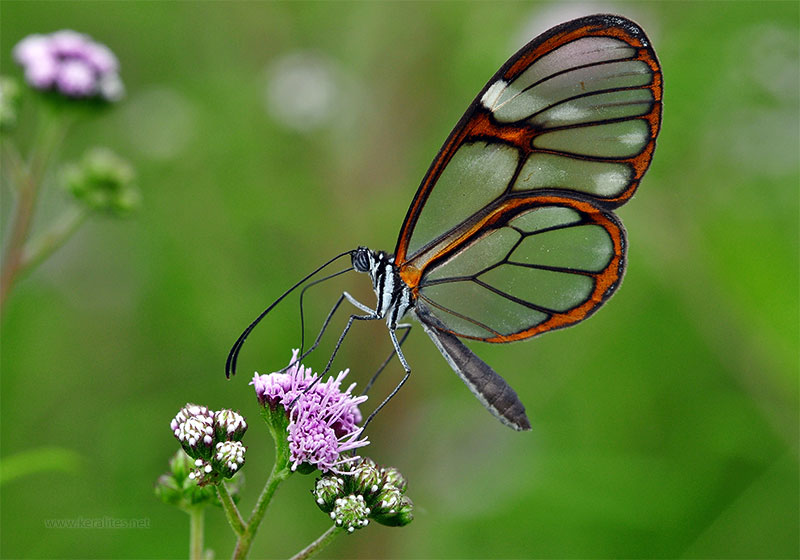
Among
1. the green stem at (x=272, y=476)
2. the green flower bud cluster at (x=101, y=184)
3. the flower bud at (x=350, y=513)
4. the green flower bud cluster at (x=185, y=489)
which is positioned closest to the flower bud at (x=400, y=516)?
the flower bud at (x=350, y=513)

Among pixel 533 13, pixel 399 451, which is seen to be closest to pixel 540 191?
pixel 399 451

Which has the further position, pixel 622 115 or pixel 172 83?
pixel 172 83

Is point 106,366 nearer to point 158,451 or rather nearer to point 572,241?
point 158,451

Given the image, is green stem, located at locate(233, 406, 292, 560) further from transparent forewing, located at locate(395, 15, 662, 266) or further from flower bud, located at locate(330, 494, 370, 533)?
transparent forewing, located at locate(395, 15, 662, 266)

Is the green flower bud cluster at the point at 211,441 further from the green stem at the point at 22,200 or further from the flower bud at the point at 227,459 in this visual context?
the green stem at the point at 22,200

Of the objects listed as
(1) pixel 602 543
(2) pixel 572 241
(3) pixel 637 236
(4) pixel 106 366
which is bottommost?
(1) pixel 602 543

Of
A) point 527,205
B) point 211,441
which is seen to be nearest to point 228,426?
point 211,441
